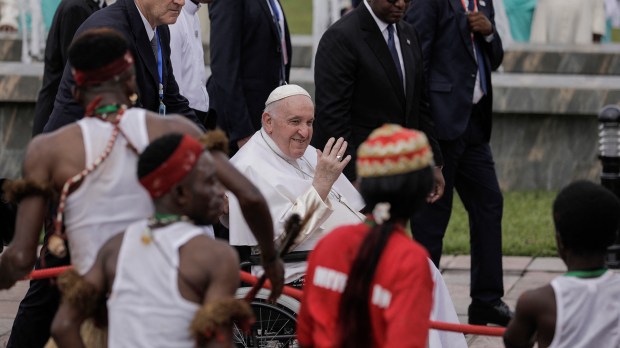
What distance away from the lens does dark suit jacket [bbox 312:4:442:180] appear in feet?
25.0

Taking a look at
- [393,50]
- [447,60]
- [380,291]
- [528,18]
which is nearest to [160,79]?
[393,50]

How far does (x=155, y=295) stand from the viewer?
13.5 feet

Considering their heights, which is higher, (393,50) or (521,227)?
(393,50)

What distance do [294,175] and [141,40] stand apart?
102cm

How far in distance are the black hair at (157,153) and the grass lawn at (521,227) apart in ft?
20.2

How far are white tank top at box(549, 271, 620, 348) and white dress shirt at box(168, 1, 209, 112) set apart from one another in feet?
13.1

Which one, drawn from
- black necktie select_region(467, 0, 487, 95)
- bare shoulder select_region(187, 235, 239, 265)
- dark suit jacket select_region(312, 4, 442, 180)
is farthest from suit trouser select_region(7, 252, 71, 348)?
black necktie select_region(467, 0, 487, 95)

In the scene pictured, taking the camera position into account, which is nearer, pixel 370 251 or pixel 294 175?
pixel 370 251

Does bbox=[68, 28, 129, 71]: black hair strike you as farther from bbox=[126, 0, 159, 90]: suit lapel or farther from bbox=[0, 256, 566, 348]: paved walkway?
bbox=[0, 256, 566, 348]: paved walkway

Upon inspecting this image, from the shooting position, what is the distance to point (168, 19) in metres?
6.60

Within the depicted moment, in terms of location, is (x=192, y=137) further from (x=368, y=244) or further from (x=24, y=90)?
(x=24, y=90)

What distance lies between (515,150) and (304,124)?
5.43 m

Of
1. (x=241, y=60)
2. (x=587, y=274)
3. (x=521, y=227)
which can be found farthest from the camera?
(x=521, y=227)

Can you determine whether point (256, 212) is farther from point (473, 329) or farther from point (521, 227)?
point (521, 227)
